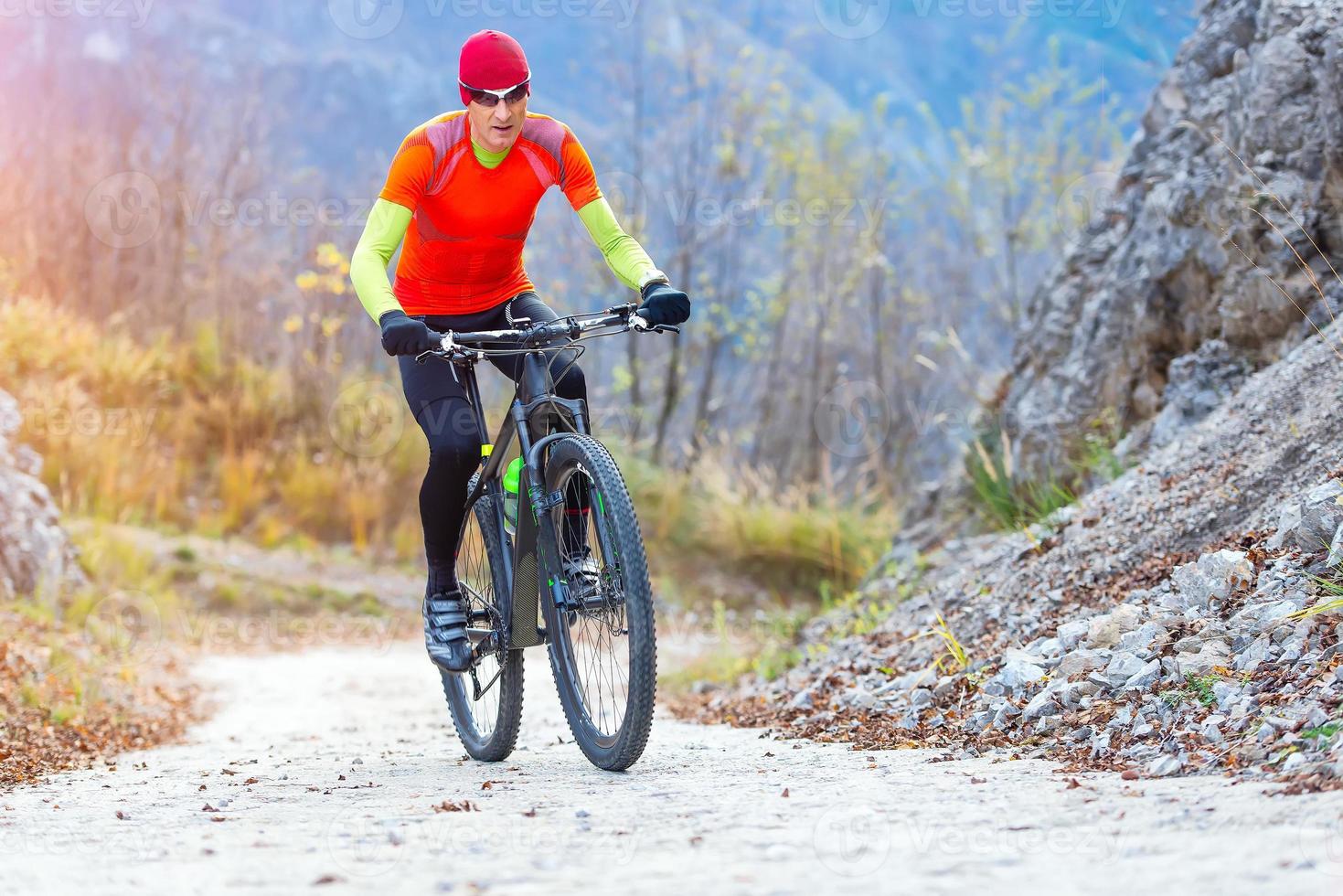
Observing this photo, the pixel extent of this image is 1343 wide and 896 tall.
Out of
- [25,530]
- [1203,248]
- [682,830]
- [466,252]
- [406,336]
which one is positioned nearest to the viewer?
[682,830]

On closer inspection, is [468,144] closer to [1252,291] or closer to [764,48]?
[1252,291]

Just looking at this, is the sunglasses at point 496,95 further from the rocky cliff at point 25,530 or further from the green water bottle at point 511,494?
the rocky cliff at point 25,530

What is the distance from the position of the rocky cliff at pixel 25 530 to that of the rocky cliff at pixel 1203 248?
630 cm

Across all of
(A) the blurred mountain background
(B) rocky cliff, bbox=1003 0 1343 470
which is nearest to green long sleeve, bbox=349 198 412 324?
(A) the blurred mountain background

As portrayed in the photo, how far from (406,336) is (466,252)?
871 millimetres

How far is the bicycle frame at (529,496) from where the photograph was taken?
3885mm

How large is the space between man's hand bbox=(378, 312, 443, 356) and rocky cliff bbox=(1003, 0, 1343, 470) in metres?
3.74

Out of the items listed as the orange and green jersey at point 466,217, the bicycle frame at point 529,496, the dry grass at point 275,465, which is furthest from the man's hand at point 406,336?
the dry grass at point 275,465

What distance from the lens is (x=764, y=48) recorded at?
17.6 m

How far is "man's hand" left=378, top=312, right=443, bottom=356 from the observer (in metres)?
3.64

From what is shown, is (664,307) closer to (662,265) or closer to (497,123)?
(497,123)

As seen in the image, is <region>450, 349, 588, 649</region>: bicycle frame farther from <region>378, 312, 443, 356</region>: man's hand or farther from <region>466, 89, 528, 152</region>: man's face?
<region>466, 89, 528, 152</region>: man's face

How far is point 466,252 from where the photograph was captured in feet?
14.6

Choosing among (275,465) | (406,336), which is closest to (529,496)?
(406,336)
